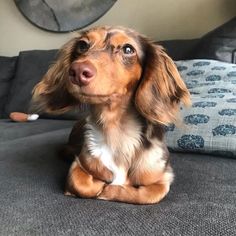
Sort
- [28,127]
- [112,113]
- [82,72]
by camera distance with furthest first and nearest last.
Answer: [28,127] → [112,113] → [82,72]

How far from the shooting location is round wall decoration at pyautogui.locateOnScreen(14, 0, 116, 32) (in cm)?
285

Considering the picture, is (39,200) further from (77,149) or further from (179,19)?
(179,19)

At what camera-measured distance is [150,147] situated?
3.51 feet

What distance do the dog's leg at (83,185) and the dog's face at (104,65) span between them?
0.62ft

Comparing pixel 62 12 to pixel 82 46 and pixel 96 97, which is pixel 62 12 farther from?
pixel 96 97

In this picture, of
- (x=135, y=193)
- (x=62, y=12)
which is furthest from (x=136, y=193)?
(x=62, y=12)

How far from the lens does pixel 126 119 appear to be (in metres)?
1.09

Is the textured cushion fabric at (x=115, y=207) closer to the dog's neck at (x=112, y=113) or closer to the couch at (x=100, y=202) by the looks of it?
the couch at (x=100, y=202)

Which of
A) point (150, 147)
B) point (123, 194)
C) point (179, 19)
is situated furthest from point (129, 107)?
point (179, 19)

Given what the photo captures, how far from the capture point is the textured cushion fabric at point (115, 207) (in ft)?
2.57

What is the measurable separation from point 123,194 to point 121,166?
10cm

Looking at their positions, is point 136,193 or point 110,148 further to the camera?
point 110,148

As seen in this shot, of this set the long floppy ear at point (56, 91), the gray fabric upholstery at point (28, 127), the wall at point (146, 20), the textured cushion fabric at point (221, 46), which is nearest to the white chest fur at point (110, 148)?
the long floppy ear at point (56, 91)

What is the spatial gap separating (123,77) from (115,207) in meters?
0.31
